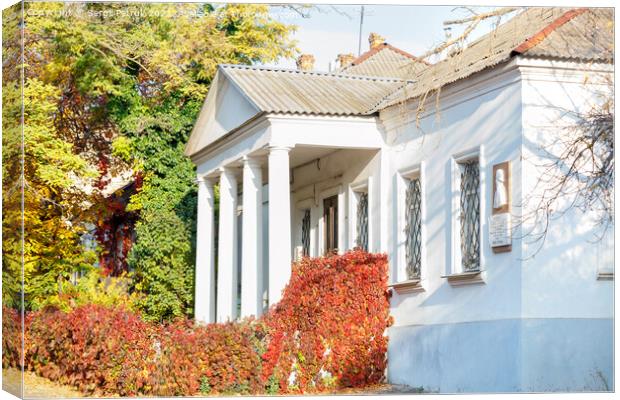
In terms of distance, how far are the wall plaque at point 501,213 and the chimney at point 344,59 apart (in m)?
16.1

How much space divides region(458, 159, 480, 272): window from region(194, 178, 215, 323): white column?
26.4ft

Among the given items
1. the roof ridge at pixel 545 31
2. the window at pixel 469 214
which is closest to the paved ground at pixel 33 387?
the window at pixel 469 214

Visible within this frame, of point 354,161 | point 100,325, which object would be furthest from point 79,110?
point 100,325

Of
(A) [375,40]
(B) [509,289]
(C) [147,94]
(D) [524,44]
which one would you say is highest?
(A) [375,40]

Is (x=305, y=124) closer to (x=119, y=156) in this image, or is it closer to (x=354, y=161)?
(x=354, y=161)

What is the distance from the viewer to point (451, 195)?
56.0ft

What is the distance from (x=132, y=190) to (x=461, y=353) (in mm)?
16853

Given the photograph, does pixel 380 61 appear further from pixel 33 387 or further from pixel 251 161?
pixel 33 387

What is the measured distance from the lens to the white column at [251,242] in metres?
20.5

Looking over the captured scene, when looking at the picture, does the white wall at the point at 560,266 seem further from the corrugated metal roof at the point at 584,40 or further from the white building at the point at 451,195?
the corrugated metal roof at the point at 584,40

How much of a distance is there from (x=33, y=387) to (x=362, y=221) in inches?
258

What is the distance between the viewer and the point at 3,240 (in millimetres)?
14977

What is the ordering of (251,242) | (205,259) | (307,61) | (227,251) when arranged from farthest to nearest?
(307,61) < (205,259) < (227,251) < (251,242)

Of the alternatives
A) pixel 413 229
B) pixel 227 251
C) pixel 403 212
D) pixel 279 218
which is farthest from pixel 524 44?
pixel 227 251
